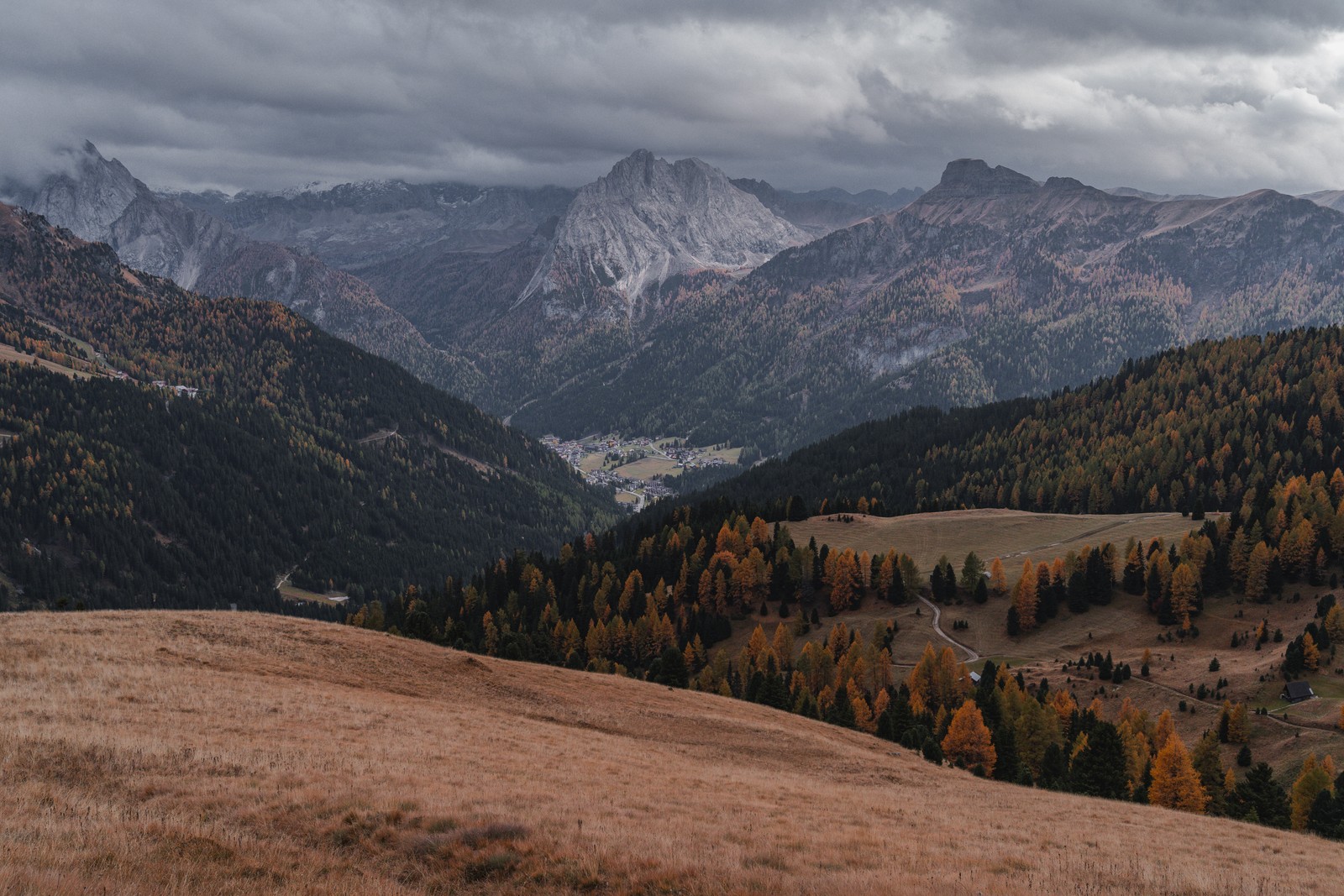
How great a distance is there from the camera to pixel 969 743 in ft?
286

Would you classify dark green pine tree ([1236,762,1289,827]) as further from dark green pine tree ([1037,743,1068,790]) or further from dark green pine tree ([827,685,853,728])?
dark green pine tree ([827,685,853,728])

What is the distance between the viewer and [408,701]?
54906 millimetres

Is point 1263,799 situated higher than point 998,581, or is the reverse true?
point 998,581

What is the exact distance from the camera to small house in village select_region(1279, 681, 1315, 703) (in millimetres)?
97625

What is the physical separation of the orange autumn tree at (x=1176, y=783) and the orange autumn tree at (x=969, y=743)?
15251mm

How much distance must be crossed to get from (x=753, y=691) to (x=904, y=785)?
175ft

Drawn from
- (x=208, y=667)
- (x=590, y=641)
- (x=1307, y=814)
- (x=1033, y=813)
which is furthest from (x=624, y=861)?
(x=590, y=641)

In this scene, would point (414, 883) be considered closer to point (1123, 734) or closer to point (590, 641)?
point (1123, 734)

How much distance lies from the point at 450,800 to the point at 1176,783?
235ft

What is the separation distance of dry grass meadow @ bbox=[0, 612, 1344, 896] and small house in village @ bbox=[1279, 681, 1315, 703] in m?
59.4

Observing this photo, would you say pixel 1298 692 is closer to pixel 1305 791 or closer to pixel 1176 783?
pixel 1305 791

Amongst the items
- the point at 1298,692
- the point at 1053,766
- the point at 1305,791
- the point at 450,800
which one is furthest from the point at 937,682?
the point at 450,800

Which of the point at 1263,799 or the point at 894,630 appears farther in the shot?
the point at 894,630

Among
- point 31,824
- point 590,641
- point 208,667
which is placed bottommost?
point 590,641
